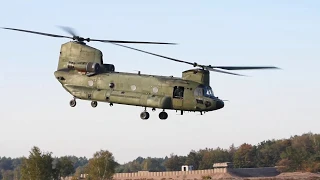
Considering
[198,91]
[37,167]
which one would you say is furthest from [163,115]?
[37,167]

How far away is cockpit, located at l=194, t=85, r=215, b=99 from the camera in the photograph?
220ft

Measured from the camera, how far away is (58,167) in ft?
471

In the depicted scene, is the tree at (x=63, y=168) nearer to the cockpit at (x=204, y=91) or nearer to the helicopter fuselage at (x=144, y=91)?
the helicopter fuselage at (x=144, y=91)

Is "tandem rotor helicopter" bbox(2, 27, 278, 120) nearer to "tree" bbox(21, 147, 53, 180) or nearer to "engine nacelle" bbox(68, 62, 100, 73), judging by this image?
"engine nacelle" bbox(68, 62, 100, 73)

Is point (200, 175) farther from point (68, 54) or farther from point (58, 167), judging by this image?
point (68, 54)

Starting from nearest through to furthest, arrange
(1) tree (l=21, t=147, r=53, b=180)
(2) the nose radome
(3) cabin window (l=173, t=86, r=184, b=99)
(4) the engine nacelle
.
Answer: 1. (2) the nose radome
2. (3) cabin window (l=173, t=86, r=184, b=99)
3. (4) the engine nacelle
4. (1) tree (l=21, t=147, r=53, b=180)

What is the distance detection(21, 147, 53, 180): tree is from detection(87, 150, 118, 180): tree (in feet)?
28.7

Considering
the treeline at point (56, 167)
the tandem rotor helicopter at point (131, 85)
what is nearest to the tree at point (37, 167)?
the treeline at point (56, 167)

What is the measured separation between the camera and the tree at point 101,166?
14412cm

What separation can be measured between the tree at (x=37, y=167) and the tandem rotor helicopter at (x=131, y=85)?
6628 cm

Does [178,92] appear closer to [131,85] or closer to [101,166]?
[131,85]

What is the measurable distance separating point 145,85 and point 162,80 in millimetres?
1723

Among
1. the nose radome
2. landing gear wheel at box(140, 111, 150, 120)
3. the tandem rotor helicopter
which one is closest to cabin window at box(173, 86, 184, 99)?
the tandem rotor helicopter

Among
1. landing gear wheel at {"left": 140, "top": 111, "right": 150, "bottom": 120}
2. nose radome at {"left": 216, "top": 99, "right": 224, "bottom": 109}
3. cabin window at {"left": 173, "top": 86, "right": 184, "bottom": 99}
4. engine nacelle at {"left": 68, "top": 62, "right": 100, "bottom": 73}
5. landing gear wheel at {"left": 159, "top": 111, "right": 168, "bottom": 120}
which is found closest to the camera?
nose radome at {"left": 216, "top": 99, "right": 224, "bottom": 109}
